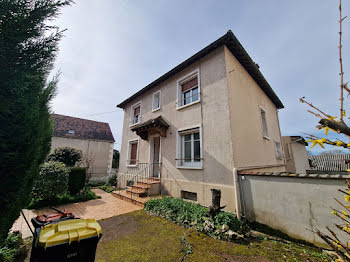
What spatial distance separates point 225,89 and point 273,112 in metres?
7.65

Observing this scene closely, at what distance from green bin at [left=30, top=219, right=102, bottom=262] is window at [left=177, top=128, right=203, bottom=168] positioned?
513 centimetres

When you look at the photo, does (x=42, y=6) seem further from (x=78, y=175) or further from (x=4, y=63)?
(x=78, y=175)

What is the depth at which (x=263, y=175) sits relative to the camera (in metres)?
4.82

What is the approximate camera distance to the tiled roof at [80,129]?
17.5 metres

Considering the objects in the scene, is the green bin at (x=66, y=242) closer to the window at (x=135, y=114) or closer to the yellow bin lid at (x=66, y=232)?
the yellow bin lid at (x=66, y=232)

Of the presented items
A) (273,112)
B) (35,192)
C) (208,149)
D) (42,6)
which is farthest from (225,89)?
(35,192)

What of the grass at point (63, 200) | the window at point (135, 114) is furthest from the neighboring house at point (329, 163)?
the grass at point (63, 200)

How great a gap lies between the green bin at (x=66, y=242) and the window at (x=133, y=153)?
8.61 meters

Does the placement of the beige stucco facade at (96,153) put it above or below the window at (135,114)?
below

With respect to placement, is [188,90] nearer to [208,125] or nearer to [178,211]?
[208,125]

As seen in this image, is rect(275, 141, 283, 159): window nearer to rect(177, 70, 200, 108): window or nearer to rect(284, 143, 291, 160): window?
rect(284, 143, 291, 160): window

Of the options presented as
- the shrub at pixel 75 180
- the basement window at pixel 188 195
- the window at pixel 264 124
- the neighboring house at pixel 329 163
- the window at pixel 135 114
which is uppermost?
the window at pixel 135 114

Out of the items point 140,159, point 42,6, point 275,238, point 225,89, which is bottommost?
point 275,238

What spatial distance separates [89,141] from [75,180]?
11.4 meters
